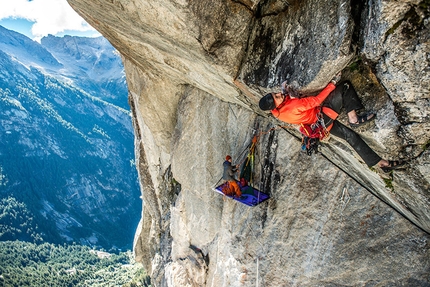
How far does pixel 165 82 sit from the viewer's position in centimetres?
1115

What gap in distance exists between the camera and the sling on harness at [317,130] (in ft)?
18.1

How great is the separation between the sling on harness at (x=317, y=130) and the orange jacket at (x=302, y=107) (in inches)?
5.1

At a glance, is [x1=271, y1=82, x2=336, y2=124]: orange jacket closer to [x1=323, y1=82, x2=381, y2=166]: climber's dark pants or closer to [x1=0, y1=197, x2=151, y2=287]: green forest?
[x1=323, y1=82, x2=381, y2=166]: climber's dark pants

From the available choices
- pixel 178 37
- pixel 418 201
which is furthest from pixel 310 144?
pixel 178 37

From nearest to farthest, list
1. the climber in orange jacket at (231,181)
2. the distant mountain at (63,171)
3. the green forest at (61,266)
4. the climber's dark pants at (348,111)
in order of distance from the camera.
A: the climber's dark pants at (348,111) → the climber in orange jacket at (231,181) → the green forest at (61,266) → the distant mountain at (63,171)

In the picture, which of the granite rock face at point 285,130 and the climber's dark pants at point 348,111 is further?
the climber's dark pants at point 348,111

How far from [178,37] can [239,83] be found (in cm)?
166

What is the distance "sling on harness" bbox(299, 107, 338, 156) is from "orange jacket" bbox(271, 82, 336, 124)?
131mm

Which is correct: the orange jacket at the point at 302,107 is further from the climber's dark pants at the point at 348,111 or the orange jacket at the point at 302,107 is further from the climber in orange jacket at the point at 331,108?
the climber's dark pants at the point at 348,111

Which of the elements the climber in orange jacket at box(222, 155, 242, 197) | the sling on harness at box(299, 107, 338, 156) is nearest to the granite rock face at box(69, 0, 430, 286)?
the sling on harness at box(299, 107, 338, 156)

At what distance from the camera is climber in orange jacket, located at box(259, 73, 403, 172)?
5.12 meters

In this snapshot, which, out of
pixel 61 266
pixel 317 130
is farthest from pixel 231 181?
pixel 61 266

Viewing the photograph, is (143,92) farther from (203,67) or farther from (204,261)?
(204,261)

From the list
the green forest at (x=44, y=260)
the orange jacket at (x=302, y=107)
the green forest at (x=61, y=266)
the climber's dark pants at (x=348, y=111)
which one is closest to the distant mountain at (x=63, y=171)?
the green forest at (x=44, y=260)
